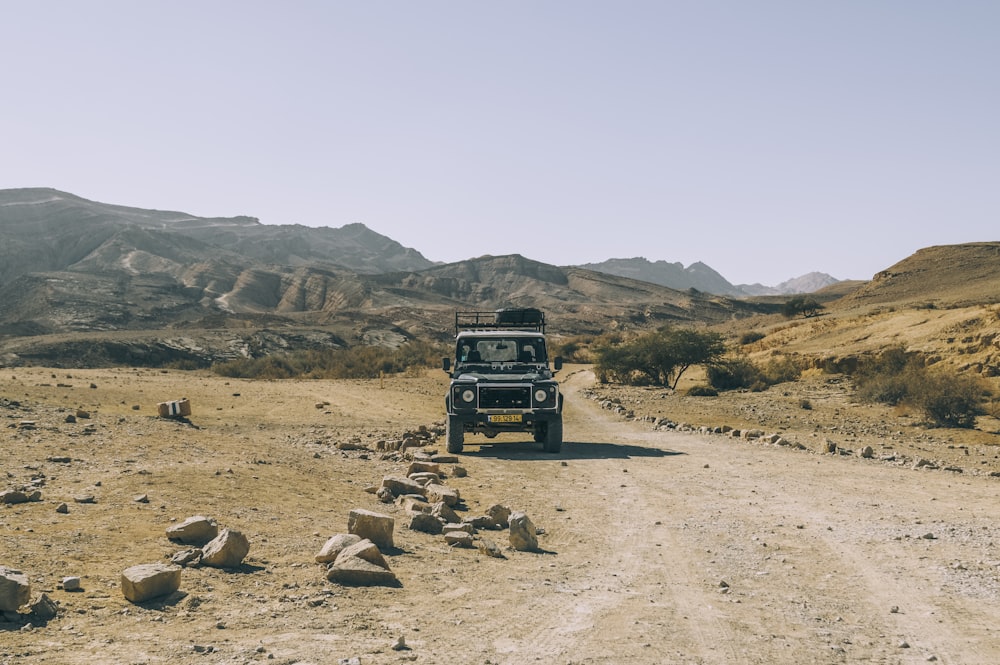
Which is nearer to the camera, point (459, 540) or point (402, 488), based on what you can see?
point (459, 540)

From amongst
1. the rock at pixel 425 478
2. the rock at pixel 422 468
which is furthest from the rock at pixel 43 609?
the rock at pixel 422 468

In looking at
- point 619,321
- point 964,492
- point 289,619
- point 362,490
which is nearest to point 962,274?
point 619,321

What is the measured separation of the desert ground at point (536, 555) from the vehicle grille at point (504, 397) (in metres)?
1.19

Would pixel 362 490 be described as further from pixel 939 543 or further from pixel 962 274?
pixel 962 274

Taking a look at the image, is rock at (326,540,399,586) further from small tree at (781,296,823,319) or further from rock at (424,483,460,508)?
small tree at (781,296,823,319)

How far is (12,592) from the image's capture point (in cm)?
527

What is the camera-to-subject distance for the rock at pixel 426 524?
9.17 meters

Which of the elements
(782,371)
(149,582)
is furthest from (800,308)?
(149,582)

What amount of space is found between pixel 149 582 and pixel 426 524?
3.72 m

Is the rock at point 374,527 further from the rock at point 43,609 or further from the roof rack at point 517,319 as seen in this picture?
the roof rack at point 517,319

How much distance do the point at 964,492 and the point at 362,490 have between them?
9062 millimetres

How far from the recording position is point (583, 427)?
76.5ft

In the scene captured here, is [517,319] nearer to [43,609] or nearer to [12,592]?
[43,609]

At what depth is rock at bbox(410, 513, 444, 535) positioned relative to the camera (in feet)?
30.1
